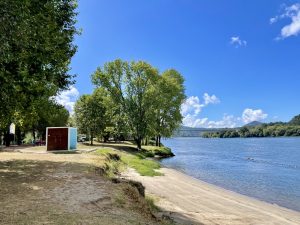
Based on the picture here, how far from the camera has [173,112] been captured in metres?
78.4

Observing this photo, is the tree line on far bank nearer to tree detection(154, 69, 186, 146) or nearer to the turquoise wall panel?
tree detection(154, 69, 186, 146)

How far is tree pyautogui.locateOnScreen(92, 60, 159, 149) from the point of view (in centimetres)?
6912

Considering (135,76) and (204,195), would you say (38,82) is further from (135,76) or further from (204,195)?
(135,76)

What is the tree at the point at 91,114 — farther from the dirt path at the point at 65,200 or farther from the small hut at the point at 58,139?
the dirt path at the point at 65,200

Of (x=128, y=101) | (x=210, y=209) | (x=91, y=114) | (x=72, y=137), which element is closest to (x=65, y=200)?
(x=210, y=209)

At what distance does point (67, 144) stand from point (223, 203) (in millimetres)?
23573

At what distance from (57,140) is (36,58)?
22.6 metres

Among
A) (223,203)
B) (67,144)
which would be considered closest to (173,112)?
(67,144)

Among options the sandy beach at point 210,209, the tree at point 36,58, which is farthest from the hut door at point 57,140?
the sandy beach at point 210,209

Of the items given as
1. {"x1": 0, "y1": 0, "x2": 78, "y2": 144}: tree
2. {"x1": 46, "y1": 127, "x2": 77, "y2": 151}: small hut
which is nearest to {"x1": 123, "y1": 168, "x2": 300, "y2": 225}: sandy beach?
{"x1": 0, "y1": 0, "x2": 78, "y2": 144}: tree

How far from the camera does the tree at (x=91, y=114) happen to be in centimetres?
7356

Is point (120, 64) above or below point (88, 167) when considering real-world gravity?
above

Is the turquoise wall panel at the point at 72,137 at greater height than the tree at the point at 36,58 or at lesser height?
lesser

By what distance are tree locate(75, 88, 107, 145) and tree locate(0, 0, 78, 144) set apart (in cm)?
4400
